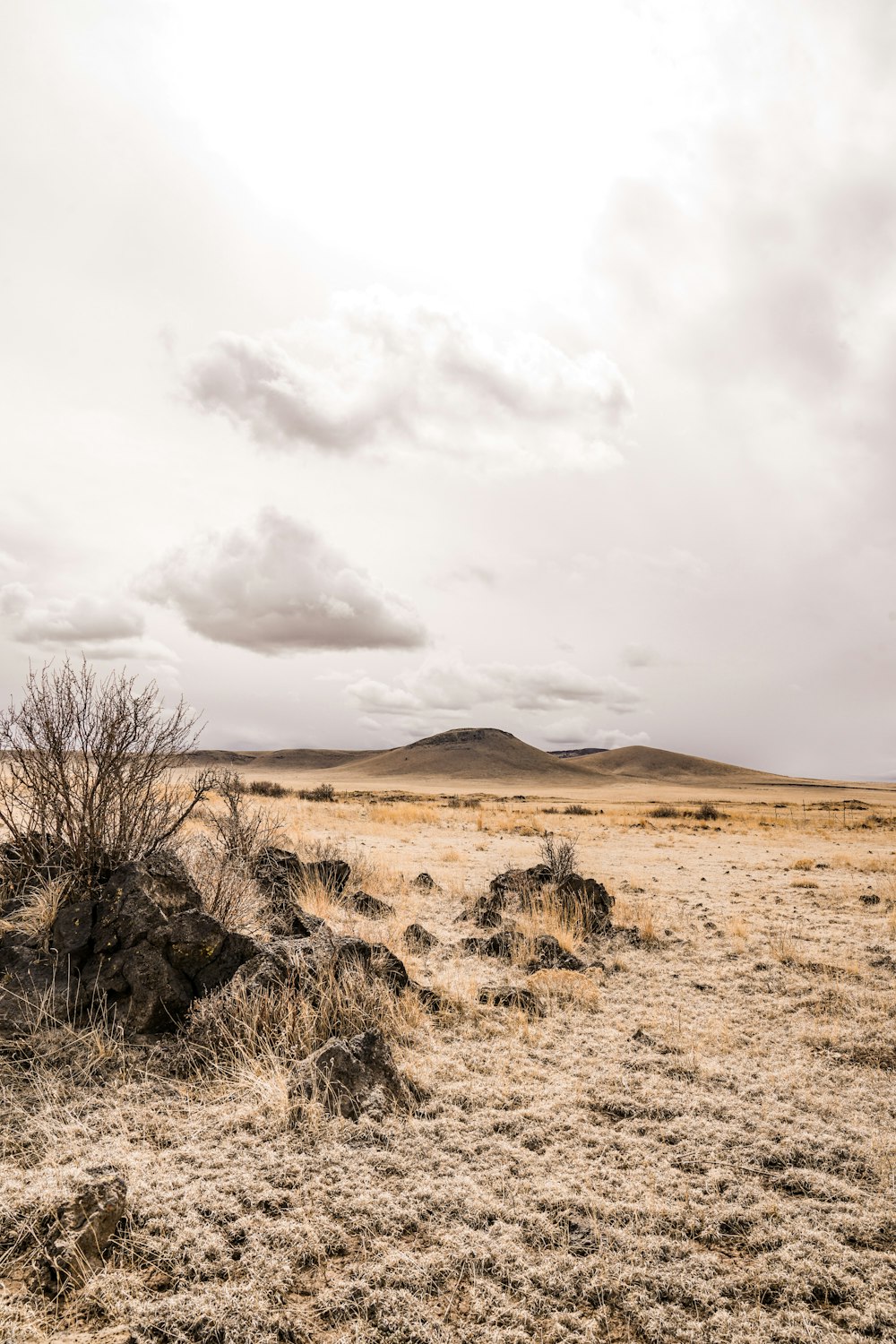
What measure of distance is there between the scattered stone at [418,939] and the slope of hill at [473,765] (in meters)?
142

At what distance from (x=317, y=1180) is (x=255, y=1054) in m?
1.54

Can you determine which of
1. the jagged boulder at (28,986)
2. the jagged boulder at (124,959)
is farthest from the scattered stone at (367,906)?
the jagged boulder at (28,986)

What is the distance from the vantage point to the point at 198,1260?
317 cm

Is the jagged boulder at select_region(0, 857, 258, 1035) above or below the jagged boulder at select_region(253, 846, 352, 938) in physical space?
above

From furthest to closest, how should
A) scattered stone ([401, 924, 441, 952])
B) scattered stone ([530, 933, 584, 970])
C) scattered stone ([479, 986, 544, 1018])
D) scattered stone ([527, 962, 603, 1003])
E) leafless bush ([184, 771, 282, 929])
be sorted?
scattered stone ([401, 924, 441, 952]) < scattered stone ([530, 933, 584, 970]) < leafless bush ([184, 771, 282, 929]) < scattered stone ([527, 962, 603, 1003]) < scattered stone ([479, 986, 544, 1018])

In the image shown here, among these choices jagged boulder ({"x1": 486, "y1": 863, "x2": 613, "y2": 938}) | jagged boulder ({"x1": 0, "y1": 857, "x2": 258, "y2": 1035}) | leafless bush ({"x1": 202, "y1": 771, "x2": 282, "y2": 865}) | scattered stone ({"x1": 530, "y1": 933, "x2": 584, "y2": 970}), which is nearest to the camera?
jagged boulder ({"x1": 0, "y1": 857, "x2": 258, "y2": 1035})

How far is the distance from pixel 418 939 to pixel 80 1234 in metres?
6.19

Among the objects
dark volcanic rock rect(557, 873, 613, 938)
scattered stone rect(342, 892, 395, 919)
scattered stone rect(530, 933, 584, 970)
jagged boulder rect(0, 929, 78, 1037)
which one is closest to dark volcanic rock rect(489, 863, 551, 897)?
dark volcanic rock rect(557, 873, 613, 938)

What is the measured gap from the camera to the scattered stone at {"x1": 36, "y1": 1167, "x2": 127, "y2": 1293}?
3.00 meters

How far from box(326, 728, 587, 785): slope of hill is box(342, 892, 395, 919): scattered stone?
14055 cm

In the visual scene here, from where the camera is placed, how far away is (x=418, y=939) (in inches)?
357

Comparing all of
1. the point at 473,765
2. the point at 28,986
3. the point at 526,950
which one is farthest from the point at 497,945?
the point at 473,765

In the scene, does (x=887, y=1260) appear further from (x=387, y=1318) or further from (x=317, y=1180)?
(x=317, y=1180)

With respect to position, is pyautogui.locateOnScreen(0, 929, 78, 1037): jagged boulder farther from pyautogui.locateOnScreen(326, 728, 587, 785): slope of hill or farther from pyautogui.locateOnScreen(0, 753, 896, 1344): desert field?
pyautogui.locateOnScreen(326, 728, 587, 785): slope of hill
